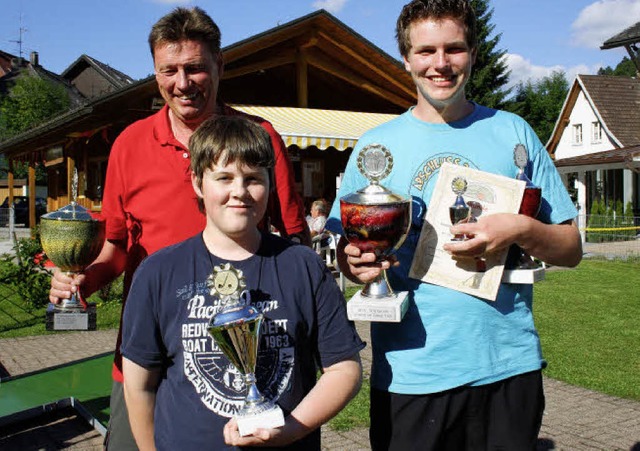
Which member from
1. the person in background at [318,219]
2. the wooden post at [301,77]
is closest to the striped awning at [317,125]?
the wooden post at [301,77]

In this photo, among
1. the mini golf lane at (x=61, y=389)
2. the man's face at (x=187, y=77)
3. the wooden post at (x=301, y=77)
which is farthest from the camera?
the wooden post at (x=301, y=77)

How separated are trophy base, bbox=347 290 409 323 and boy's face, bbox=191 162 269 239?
17.0 inches

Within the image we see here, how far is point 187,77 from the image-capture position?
7.92 ft

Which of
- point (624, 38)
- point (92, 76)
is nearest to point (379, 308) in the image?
point (624, 38)

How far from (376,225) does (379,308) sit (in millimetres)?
287

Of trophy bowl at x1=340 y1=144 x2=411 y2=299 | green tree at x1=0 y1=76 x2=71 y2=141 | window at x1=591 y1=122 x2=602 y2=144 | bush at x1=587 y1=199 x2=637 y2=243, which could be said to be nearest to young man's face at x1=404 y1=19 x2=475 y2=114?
trophy bowl at x1=340 y1=144 x2=411 y2=299

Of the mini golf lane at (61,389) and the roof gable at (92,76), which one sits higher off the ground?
the roof gable at (92,76)

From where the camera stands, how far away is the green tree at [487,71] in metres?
44.0

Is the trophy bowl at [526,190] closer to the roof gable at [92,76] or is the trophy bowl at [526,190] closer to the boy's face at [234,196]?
the boy's face at [234,196]

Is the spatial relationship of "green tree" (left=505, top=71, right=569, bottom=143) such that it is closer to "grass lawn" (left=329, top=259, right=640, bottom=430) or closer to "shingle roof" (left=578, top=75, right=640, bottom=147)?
"shingle roof" (left=578, top=75, right=640, bottom=147)

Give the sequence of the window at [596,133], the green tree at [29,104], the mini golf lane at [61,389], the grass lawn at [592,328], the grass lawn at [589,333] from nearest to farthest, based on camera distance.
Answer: the mini golf lane at [61,389] < the grass lawn at [589,333] < the grass lawn at [592,328] < the window at [596,133] < the green tree at [29,104]

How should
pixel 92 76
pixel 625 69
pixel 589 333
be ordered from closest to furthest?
1. pixel 589 333
2. pixel 92 76
3. pixel 625 69

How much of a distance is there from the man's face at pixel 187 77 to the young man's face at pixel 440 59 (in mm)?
742

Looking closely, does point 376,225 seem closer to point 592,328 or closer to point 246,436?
point 246,436
